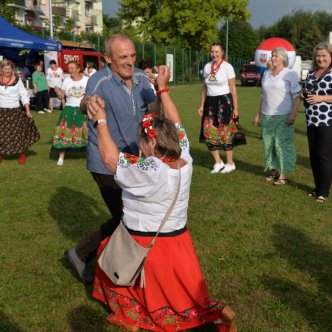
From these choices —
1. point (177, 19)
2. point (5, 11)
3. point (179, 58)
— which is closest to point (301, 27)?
point (177, 19)

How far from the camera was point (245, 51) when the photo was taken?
77188mm

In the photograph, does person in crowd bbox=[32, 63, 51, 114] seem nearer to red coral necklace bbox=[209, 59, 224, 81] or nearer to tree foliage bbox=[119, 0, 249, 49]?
red coral necklace bbox=[209, 59, 224, 81]

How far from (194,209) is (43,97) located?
1374cm

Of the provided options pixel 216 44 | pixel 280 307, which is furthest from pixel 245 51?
pixel 280 307

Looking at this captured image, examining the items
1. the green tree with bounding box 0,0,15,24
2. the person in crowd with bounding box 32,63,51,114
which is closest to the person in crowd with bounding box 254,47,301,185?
the person in crowd with bounding box 32,63,51,114

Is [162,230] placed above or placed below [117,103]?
below

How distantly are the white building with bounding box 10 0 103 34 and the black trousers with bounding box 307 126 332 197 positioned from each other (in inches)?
1992

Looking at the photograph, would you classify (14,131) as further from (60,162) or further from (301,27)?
(301,27)

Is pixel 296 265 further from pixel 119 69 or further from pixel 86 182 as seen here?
pixel 86 182

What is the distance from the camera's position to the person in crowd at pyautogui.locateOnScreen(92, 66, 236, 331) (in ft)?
9.82

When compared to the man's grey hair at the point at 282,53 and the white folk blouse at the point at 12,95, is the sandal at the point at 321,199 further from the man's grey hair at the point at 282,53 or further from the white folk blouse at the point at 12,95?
the white folk blouse at the point at 12,95

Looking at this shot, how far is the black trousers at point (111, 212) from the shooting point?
3.92 metres

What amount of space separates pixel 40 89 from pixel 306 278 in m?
15.6

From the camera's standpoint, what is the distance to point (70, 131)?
9.29m
